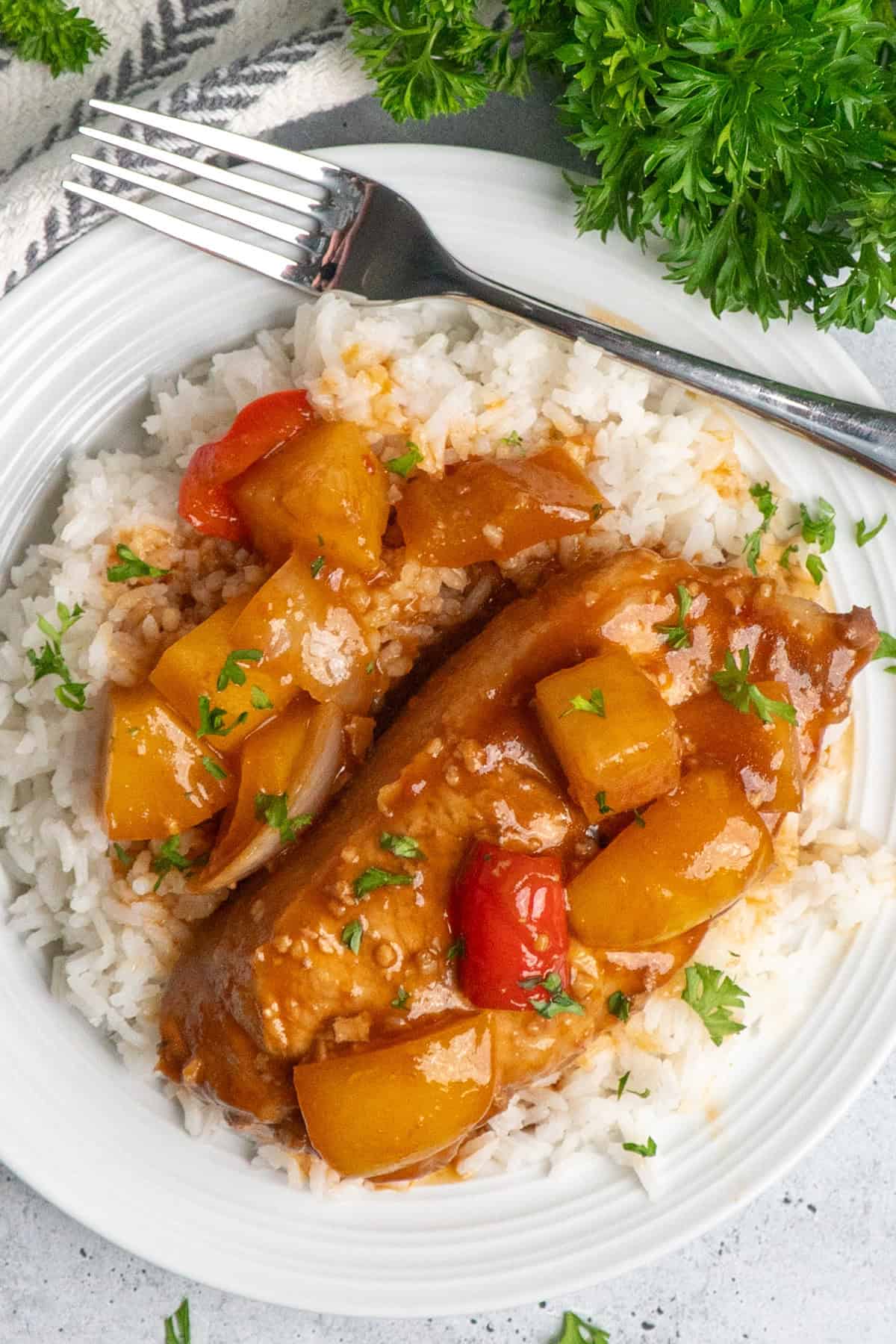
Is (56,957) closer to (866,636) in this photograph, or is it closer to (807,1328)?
(866,636)

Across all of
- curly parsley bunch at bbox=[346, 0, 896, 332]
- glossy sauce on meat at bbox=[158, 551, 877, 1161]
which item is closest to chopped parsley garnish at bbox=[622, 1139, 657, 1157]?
glossy sauce on meat at bbox=[158, 551, 877, 1161]

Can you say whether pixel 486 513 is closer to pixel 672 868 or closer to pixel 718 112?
pixel 672 868

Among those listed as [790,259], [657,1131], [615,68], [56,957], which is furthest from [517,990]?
[615,68]

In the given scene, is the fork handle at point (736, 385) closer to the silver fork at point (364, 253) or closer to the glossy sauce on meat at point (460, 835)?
the silver fork at point (364, 253)

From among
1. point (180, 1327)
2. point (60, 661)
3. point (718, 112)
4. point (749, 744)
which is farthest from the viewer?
point (180, 1327)

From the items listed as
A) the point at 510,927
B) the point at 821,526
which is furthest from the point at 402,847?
the point at 821,526

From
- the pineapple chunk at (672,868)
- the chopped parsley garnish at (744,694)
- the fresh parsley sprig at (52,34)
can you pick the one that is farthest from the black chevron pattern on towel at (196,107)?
the pineapple chunk at (672,868)
